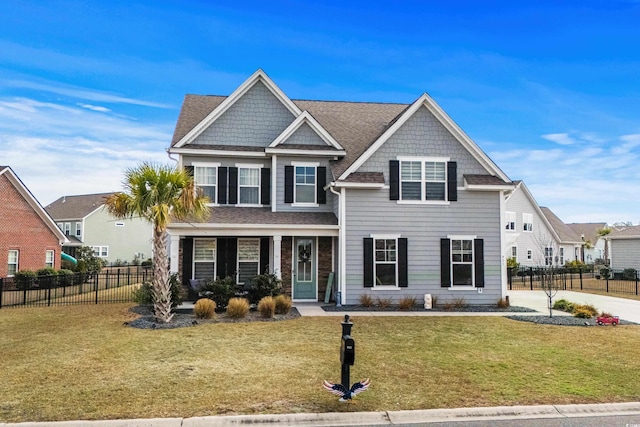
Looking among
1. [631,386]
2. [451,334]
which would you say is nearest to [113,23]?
[451,334]

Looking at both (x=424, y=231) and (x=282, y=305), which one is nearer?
(x=282, y=305)

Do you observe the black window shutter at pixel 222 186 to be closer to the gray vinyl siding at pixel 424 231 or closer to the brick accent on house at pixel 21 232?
the gray vinyl siding at pixel 424 231

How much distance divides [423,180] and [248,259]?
7626mm

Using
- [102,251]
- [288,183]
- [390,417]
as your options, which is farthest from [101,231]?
[390,417]

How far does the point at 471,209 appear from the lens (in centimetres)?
1794

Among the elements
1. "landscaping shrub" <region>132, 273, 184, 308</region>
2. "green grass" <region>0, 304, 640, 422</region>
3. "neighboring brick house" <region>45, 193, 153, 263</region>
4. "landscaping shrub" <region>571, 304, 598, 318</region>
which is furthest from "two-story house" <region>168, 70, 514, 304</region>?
"neighboring brick house" <region>45, 193, 153, 263</region>

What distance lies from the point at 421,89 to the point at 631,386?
43.3 feet

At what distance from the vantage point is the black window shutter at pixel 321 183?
18.8 metres

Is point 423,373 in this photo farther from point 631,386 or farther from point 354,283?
point 354,283

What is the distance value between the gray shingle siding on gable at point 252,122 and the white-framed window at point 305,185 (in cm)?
193

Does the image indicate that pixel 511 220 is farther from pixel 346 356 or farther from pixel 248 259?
pixel 346 356

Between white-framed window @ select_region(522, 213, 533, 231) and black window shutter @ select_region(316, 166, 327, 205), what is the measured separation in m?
28.9

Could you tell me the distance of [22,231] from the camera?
2850cm

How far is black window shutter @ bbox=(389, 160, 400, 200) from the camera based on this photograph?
17573 millimetres
